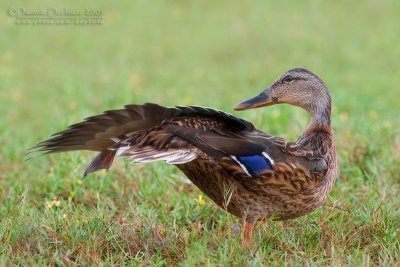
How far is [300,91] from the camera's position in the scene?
463 centimetres

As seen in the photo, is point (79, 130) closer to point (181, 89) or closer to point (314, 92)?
point (314, 92)

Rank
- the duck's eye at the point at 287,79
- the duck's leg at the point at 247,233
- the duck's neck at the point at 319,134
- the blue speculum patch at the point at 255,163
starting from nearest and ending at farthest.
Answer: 1. the blue speculum patch at the point at 255,163
2. the duck's leg at the point at 247,233
3. the duck's neck at the point at 319,134
4. the duck's eye at the point at 287,79

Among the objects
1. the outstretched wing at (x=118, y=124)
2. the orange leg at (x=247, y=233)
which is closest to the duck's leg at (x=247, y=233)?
the orange leg at (x=247, y=233)

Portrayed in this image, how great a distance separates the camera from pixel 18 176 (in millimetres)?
5934

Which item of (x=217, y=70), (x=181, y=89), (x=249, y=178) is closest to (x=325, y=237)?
(x=249, y=178)

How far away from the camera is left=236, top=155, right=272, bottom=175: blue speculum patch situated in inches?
151

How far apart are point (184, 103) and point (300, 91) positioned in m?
3.98

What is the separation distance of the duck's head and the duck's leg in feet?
2.79

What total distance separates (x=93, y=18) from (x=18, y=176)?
841 cm

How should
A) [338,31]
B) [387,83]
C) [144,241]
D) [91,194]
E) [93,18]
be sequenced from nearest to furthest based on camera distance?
[144,241]
[91,194]
[387,83]
[338,31]
[93,18]

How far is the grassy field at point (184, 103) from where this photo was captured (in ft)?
13.2

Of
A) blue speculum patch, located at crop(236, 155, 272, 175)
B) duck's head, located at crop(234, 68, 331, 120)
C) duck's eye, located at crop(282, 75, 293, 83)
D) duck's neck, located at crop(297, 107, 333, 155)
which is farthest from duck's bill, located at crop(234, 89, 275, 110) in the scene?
blue speculum patch, located at crop(236, 155, 272, 175)

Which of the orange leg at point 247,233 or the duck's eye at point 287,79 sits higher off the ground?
the duck's eye at point 287,79

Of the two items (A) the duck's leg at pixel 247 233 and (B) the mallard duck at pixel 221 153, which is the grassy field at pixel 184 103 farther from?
(B) the mallard duck at pixel 221 153
